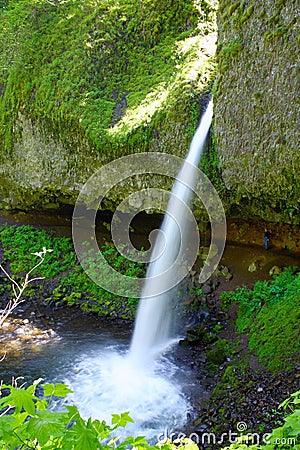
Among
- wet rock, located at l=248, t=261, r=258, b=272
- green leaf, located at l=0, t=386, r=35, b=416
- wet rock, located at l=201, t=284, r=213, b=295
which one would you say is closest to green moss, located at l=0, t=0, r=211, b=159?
wet rock, located at l=201, t=284, r=213, b=295

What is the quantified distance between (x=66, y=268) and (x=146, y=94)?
4.31 m

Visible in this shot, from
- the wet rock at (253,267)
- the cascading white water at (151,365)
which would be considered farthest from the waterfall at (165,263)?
the wet rock at (253,267)

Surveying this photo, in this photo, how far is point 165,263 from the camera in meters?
8.52

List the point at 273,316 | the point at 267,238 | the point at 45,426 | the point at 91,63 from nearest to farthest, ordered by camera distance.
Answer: the point at 45,426, the point at 273,316, the point at 267,238, the point at 91,63

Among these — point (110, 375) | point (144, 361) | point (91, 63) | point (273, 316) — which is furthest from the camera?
point (91, 63)

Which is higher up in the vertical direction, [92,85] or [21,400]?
[92,85]

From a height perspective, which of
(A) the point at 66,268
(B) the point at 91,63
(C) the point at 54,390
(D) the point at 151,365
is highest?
(B) the point at 91,63

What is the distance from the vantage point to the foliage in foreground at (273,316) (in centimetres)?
569

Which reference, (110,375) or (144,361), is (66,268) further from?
(110,375)

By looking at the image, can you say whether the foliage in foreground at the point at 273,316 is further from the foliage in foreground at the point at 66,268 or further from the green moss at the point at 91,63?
the green moss at the point at 91,63

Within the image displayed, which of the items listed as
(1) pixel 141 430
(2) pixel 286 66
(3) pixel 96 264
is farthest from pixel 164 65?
(1) pixel 141 430

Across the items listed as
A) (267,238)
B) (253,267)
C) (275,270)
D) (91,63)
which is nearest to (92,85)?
(91,63)

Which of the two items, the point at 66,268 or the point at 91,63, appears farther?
the point at 66,268

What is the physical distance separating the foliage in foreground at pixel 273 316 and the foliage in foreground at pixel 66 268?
2.31 meters
